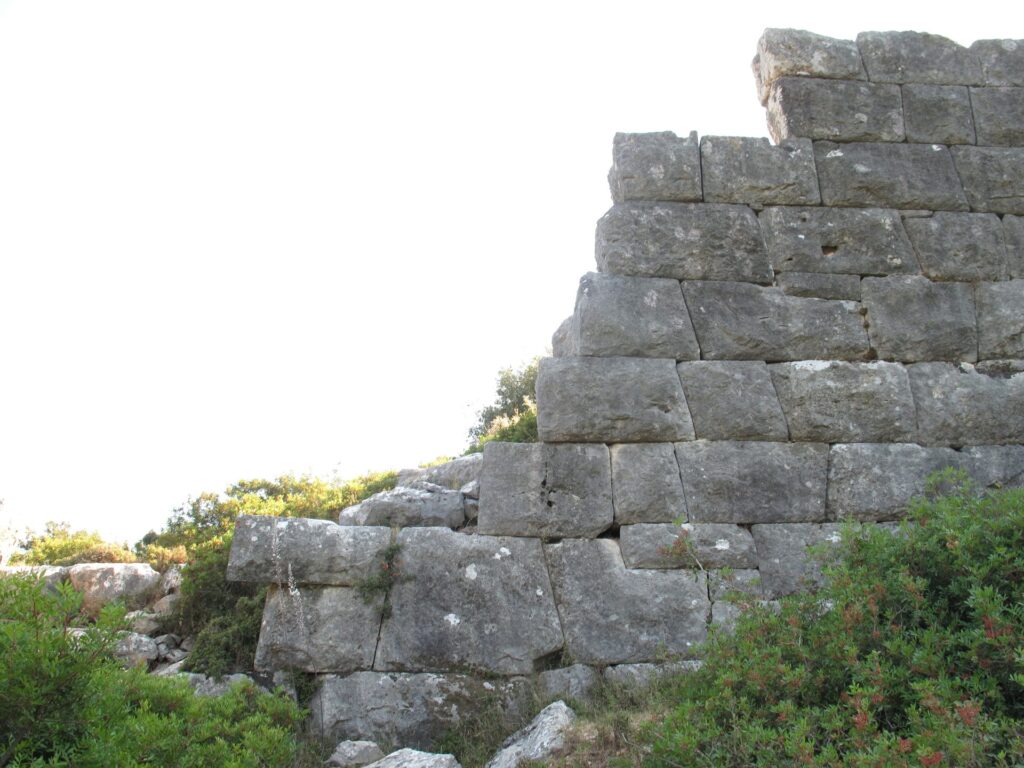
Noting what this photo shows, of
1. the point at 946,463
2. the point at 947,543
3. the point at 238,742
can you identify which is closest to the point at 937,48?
the point at 946,463

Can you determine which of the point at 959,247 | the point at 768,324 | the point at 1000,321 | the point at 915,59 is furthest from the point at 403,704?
the point at 915,59

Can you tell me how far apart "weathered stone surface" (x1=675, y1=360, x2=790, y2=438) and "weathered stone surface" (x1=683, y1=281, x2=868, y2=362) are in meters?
0.15

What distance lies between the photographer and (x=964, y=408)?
6125mm

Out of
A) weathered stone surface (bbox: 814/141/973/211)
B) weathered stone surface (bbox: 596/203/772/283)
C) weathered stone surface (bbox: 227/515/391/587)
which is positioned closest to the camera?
weathered stone surface (bbox: 227/515/391/587)

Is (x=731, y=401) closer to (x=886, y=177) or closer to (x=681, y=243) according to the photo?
(x=681, y=243)

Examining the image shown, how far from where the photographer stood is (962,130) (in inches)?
275

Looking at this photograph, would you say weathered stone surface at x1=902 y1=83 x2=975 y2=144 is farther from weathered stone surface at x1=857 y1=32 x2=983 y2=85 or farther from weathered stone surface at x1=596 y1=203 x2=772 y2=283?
weathered stone surface at x1=596 y1=203 x2=772 y2=283

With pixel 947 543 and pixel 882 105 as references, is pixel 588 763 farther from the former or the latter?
pixel 882 105

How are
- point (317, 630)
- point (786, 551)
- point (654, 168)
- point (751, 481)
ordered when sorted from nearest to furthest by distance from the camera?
point (317, 630) → point (786, 551) → point (751, 481) → point (654, 168)

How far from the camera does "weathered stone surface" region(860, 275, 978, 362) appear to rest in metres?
6.29

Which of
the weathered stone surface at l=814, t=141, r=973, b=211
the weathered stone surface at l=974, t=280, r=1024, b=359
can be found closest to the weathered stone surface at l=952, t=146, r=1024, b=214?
the weathered stone surface at l=814, t=141, r=973, b=211

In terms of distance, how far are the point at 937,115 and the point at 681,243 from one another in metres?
2.54

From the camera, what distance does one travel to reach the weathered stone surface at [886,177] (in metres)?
6.67

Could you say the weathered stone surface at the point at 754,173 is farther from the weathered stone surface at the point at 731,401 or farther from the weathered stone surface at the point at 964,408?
the weathered stone surface at the point at 964,408
